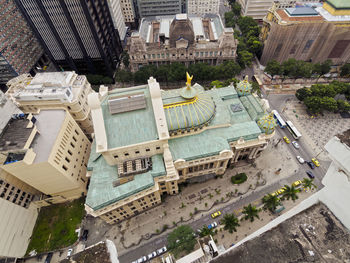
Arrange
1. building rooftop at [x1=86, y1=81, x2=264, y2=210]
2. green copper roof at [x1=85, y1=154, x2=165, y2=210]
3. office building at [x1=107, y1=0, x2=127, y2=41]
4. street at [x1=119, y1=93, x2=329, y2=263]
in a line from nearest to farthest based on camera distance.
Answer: green copper roof at [x1=85, y1=154, x2=165, y2=210] < building rooftop at [x1=86, y1=81, x2=264, y2=210] < street at [x1=119, y1=93, x2=329, y2=263] < office building at [x1=107, y1=0, x2=127, y2=41]

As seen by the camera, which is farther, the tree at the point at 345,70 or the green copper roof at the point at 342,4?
the tree at the point at 345,70

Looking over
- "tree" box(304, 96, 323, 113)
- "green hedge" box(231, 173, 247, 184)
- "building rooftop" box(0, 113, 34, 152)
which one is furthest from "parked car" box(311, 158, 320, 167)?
"building rooftop" box(0, 113, 34, 152)

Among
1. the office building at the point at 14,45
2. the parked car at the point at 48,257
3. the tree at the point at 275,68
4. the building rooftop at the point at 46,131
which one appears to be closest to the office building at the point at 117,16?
the office building at the point at 14,45

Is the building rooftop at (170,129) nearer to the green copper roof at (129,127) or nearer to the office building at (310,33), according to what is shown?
the green copper roof at (129,127)

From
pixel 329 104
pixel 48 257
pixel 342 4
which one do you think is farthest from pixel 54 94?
pixel 342 4

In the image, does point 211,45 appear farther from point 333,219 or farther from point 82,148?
point 333,219

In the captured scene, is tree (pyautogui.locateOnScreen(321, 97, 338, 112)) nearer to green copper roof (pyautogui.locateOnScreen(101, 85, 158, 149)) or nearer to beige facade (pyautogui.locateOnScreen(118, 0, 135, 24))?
green copper roof (pyautogui.locateOnScreen(101, 85, 158, 149))

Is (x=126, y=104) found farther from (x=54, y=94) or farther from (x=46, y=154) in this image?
(x=54, y=94)

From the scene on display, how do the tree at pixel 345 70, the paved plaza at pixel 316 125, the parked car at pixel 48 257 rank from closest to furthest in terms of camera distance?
the parked car at pixel 48 257
the paved plaza at pixel 316 125
the tree at pixel 345 70
